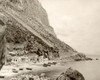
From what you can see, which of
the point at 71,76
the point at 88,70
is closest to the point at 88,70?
the point at 88,70

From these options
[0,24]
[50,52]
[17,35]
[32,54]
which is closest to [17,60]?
[32,54]

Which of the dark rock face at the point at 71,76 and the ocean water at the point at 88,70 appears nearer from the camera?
the dark rock face at the point at 71,76

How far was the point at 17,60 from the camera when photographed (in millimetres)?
119250

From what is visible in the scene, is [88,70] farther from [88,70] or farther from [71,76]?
[71,76]

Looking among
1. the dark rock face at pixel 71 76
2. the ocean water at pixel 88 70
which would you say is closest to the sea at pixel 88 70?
the ocean water at pixel 88 70

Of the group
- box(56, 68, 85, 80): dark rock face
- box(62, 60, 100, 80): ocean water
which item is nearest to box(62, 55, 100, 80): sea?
box(62, 60, 100, 80): ocean water

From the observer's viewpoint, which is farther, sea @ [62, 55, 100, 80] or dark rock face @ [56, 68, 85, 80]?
sea @ [62, 55, 100, 80]

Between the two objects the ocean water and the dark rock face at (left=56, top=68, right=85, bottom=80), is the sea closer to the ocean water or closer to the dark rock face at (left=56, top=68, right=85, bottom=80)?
the ocean water

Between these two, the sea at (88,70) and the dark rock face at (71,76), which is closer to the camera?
the dark rock face at (71,76)

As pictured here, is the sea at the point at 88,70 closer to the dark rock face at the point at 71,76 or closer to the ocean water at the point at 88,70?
the ocean water at the point at 88,70

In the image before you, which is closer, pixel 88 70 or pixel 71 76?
pixel 71 76

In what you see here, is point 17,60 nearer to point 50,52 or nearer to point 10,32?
point 10,32

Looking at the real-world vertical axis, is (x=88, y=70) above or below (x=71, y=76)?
above

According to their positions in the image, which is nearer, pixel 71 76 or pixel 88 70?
pixel 71 76
